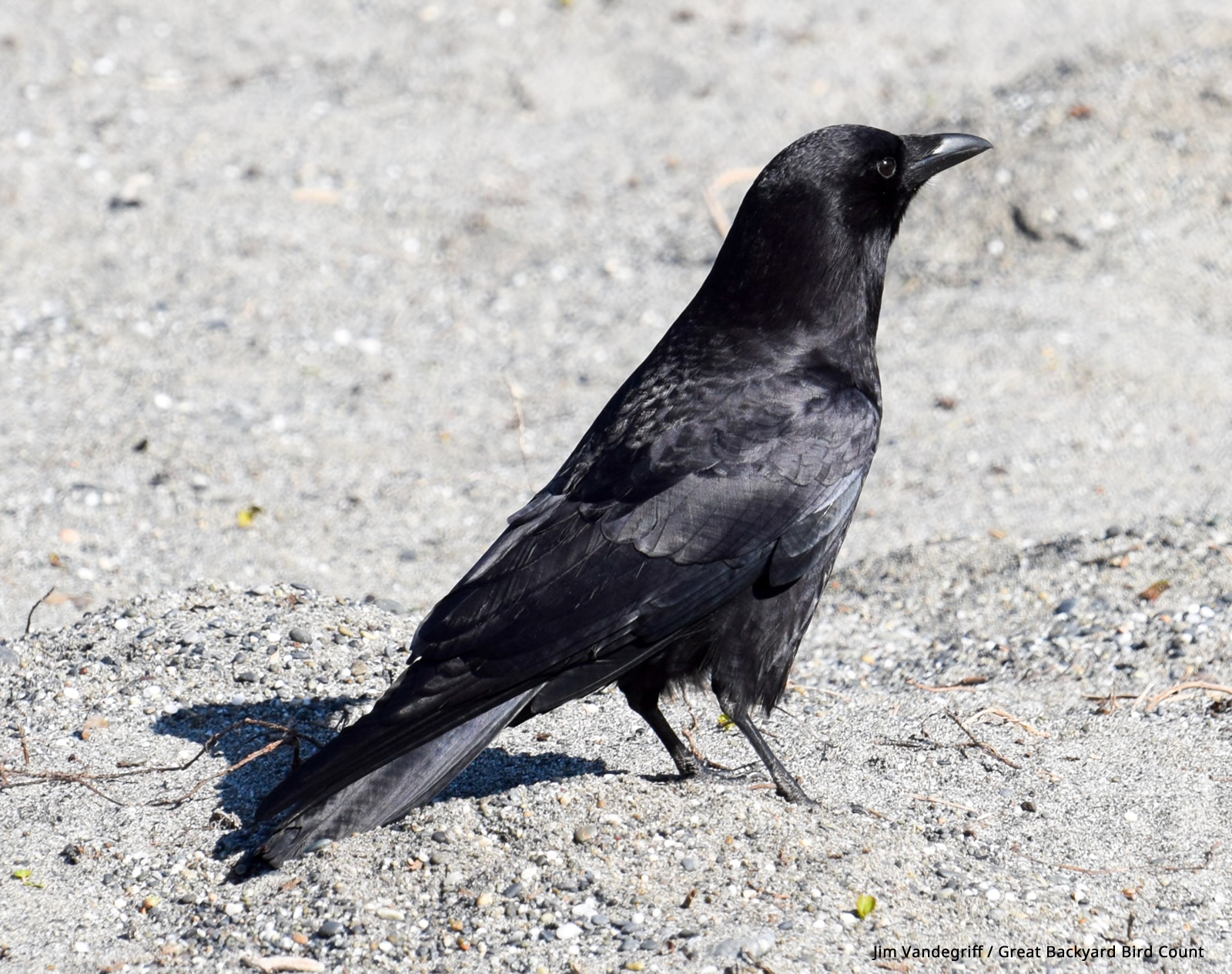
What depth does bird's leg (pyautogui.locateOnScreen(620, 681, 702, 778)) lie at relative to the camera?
407 cm

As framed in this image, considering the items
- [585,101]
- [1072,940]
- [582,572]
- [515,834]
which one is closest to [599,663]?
[582,572]

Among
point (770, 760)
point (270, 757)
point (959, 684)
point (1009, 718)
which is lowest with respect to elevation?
point (959, 684)

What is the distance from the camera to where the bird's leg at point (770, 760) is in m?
3.96

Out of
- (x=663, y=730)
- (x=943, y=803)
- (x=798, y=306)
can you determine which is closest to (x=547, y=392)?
(x=798, y=306)

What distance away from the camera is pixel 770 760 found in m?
4.00

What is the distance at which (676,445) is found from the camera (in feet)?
12.9

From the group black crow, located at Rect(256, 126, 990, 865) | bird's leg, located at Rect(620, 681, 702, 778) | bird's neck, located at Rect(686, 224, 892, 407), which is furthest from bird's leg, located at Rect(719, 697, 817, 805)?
bird's neck, located at Rect(686, 224, 892, 407)

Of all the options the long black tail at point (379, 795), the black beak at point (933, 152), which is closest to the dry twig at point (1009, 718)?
the black beak at point (933, 152)

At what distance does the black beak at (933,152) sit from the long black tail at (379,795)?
2201mm

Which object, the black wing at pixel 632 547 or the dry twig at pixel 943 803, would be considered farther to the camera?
the dry twig at pixel 943 803

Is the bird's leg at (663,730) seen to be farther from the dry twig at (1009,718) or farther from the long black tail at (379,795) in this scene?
the dry twig at (1009,718)

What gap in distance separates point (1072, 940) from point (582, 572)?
1473 mm

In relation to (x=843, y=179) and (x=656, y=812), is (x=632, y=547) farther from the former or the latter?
(x=843, y=179)

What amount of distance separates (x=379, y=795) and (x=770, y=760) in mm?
1123
